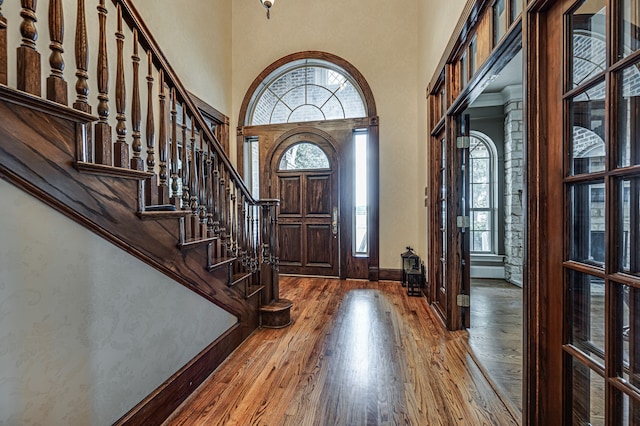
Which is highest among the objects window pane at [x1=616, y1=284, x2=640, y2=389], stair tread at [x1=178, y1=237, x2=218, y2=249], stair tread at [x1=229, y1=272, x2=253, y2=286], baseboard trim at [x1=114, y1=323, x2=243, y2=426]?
stair tread at [x1=178, y1=237, x2=218, y2=249]

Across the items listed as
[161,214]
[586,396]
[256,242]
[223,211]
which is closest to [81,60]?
[161,214]

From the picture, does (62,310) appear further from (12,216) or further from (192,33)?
(192,33)

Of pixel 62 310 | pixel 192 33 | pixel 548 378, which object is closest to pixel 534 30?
pixel 548 378

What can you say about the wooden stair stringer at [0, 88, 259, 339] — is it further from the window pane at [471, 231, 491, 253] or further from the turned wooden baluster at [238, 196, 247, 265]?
the window pane at [471, 231, 491, 253]

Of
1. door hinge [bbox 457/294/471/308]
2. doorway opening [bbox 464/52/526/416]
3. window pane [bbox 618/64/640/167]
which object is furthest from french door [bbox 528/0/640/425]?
doorway opening [bbox 464/52/526/416]

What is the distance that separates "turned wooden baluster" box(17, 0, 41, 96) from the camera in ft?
3.36

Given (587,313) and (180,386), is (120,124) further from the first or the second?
(587,313)

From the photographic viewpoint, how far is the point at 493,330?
2.67 m

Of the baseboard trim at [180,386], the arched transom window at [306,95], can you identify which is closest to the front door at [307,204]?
the arched transom window at [306,95]

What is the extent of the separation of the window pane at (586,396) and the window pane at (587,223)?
1.41 ft

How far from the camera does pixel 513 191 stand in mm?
4500

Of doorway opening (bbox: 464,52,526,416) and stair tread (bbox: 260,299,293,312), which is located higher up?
doorway opening (bbox: 464,52,526,416)

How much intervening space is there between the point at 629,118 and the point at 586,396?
1040 millimetres

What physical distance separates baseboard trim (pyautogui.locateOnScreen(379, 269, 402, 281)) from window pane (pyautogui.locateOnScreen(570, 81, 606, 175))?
3288 mm
